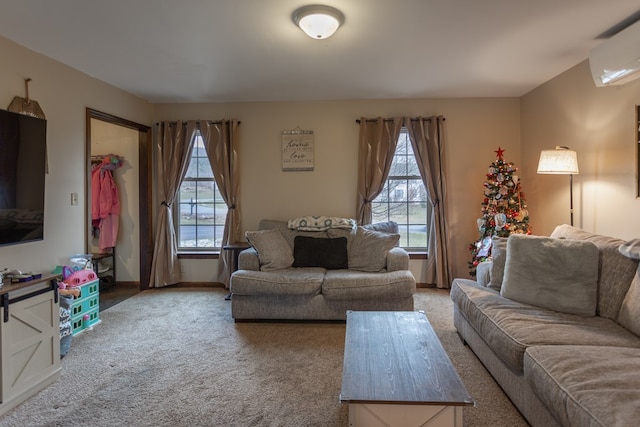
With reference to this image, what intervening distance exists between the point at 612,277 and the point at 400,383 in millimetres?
1682

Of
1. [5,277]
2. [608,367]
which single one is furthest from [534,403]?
[5,277]

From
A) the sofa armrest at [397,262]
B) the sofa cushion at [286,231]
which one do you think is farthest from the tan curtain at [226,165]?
the sofa armrest at [397,262]

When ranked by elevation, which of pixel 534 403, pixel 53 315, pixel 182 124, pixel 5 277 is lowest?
pixel 534 403

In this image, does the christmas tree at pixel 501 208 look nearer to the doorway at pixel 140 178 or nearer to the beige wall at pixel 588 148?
the beige wall at pixel 588 148

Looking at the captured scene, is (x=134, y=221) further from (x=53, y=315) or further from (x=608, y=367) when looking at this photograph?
(x=608, y=367)

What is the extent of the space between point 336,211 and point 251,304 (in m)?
1.80

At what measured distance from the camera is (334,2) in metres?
2.30

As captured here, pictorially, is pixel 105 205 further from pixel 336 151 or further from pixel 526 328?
pixel 526 328

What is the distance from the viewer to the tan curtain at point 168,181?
4664 millimetres

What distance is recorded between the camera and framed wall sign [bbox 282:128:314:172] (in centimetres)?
470

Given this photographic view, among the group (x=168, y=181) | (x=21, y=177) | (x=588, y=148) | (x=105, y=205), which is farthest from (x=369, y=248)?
(x=105, y=205)

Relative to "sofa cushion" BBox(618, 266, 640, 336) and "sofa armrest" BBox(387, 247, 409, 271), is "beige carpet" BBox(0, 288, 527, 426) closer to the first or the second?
"sofa armrest" BBox(387, 247, 409, 271)

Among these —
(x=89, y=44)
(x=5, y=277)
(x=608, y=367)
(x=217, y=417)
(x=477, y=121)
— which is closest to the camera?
(x=608, y=367)

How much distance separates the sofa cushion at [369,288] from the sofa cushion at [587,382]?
1.49 metres
